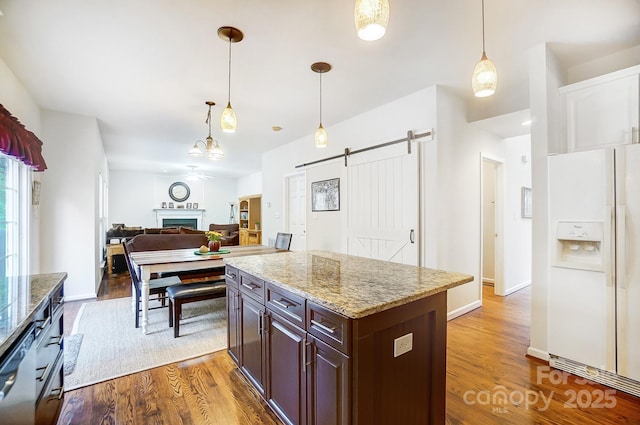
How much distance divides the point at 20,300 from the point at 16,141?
6.97 ft

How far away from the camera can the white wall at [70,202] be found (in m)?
3.93

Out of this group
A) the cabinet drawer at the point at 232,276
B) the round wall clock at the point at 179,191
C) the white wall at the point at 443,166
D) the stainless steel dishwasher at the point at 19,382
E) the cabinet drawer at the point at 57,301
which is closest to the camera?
the stainless steel dishwasher at the point at 19,382

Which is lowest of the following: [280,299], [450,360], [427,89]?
[450,360]

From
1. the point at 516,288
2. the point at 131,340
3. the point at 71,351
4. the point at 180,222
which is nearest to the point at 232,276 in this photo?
the point at 131,340

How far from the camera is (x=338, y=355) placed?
3.95 ft

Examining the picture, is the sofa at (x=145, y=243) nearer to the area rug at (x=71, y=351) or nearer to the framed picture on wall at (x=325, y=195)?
the area rug at (x=71, y=351)

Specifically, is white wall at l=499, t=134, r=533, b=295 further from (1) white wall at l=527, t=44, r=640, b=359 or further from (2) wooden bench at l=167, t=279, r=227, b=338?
(2) wooden bench at l=167, t=279, r=227, b=338

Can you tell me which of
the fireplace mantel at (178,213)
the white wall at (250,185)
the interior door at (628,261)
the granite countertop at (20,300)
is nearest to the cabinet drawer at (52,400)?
the granite countertop at (20,300)

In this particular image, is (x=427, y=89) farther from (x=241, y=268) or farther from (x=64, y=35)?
(x=64, y=35)

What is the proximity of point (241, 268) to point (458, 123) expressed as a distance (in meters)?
3.09

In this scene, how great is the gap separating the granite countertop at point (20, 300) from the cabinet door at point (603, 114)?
3751 millimetres

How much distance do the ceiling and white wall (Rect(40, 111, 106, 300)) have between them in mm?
304

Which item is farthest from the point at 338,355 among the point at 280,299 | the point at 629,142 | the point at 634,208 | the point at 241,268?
the point at 629,142

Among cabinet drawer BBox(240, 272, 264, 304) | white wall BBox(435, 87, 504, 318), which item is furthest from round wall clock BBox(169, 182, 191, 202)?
white wall BBox(435, 87, 504, 318)
